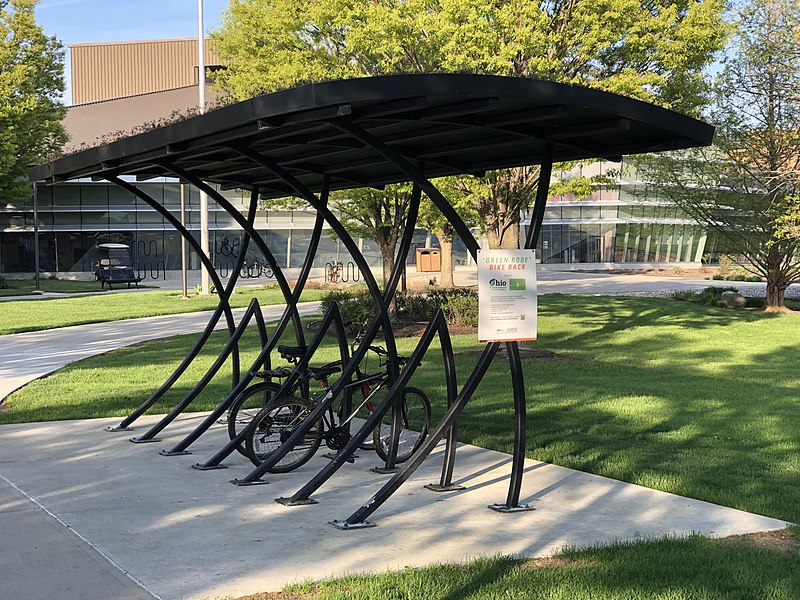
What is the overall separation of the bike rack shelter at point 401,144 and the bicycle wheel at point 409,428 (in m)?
0.26

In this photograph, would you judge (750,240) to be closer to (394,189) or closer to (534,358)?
(394,189)

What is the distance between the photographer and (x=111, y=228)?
171ft

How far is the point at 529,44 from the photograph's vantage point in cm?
1606

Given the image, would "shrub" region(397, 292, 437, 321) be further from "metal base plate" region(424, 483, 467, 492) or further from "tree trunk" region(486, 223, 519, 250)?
"metal base plate" region(424, 483, 467, 492)

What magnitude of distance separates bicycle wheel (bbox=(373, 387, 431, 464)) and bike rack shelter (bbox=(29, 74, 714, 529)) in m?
0.26

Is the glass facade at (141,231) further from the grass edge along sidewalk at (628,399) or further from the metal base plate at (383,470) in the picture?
the metal base plate at (383,470)

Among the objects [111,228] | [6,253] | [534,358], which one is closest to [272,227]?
[111,228]

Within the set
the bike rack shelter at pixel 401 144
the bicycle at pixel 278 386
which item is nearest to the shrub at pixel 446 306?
the bike rack shelter at pixel 401 144

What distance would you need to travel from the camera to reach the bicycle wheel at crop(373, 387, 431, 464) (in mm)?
8398

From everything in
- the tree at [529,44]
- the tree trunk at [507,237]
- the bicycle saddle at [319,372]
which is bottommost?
the bicycle saddle at [319,372]

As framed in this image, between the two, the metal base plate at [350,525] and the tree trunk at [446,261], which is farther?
the tree trunk at [446,261]

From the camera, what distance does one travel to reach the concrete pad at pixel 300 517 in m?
5.61

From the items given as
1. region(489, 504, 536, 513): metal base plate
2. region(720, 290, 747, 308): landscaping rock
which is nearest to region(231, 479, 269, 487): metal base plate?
region(489, 504, 536, 513): metal base plate

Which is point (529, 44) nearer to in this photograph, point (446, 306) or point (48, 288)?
point (446, 306)
